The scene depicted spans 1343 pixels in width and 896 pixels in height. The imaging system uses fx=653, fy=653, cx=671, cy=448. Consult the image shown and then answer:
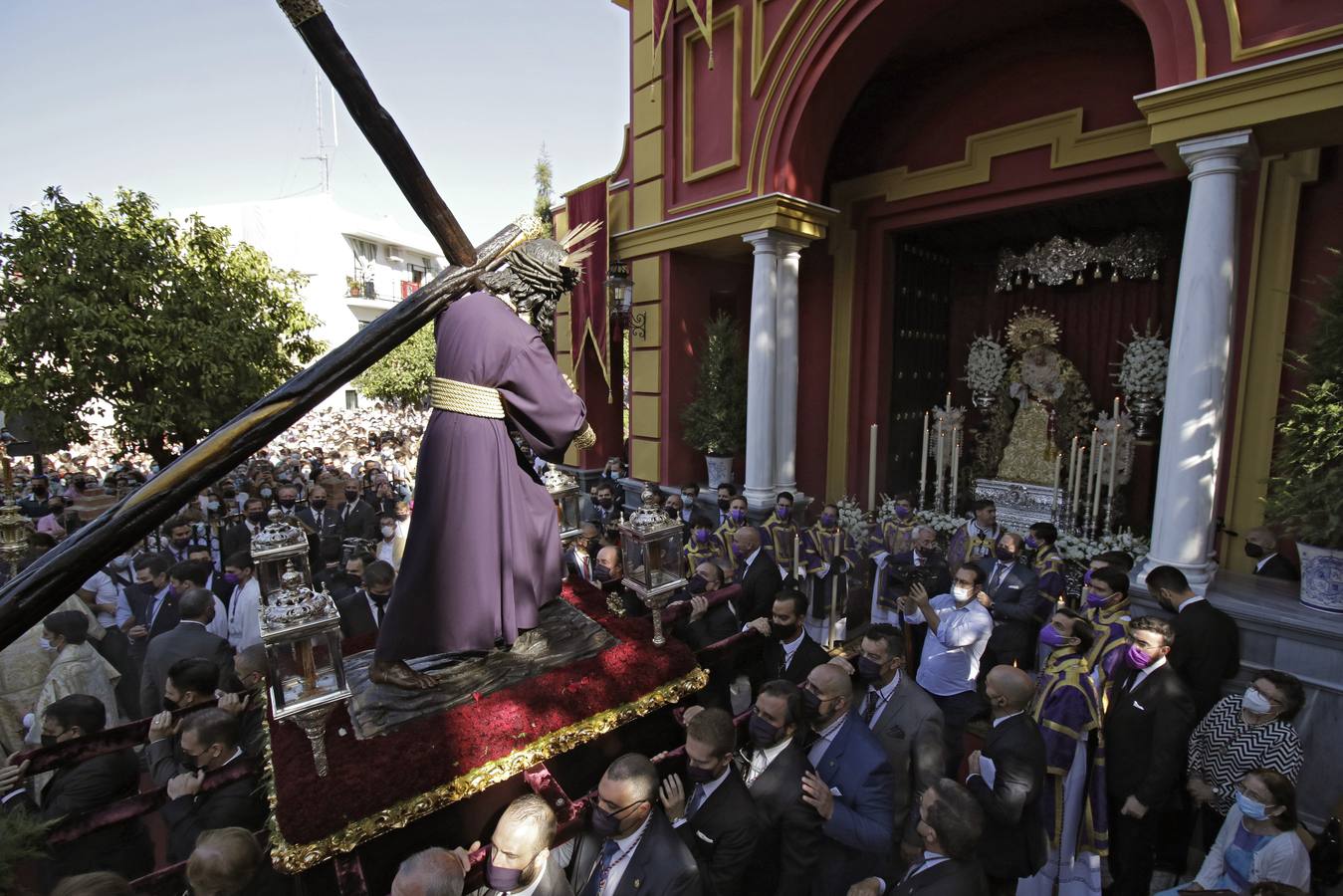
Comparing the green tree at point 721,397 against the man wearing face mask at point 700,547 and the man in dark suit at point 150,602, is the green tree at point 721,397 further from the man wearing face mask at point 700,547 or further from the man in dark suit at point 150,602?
the man in dark suit at point 150,602

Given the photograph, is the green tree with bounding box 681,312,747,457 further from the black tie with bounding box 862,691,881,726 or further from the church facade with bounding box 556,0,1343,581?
the black tie with bounding box 862,691,881,726

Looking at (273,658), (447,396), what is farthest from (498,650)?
(447,396)

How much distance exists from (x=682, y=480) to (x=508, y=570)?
276 inches

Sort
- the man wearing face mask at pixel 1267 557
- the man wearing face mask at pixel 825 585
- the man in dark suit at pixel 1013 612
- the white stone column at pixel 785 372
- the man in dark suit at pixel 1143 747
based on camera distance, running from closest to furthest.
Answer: the man in dark suit at pixel 1143 747, the man in dark suit at pixel 1013 612, the man wearing face mask at pixel 1267 557, the man wearing face mask at pixel 825 585, the white stone column at pixel 785 372

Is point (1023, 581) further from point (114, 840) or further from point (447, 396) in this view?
point (114, 840)

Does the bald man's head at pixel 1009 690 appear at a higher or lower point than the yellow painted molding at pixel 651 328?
lower

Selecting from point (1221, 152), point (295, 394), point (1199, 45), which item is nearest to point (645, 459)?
point (1221, 152)

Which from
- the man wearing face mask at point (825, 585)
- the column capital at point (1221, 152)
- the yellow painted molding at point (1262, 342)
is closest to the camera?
the column capital at point (1221, 152)

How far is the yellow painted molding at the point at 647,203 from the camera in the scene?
32.4ft

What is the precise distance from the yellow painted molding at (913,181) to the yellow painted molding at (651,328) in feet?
4.61

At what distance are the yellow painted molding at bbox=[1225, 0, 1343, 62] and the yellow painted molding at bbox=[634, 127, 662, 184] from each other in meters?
6.40

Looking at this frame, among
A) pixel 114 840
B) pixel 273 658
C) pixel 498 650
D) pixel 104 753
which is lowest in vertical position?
pixel 114 840

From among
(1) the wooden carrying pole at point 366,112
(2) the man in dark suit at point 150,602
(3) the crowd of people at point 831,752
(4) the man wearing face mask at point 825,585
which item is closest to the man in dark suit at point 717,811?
(3) the crowd of people at point 831,752

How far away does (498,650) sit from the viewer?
3545mm
